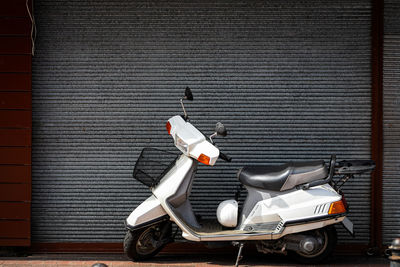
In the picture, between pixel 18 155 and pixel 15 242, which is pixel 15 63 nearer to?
pixel 18 155

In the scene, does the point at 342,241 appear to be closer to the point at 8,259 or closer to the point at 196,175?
the point at 196,175

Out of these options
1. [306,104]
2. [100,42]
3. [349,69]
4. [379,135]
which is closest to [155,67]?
[100,42]

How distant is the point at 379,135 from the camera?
7629 millimetres

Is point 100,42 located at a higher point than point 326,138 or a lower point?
higher

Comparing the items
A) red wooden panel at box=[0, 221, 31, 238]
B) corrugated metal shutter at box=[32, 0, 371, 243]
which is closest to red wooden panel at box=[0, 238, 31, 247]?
red wooden panel at box=[0, 221, 31, 238]

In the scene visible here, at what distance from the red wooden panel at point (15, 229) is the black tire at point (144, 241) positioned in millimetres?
1486

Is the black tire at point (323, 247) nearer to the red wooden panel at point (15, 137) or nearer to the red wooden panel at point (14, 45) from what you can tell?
the red wooden panel at point (15, 137)

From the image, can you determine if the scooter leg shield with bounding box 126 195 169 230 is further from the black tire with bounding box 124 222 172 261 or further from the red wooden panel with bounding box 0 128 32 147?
the red wooden panel with bounding box 0 128 32 147

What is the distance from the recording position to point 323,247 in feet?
22.6

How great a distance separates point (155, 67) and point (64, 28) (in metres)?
1.28

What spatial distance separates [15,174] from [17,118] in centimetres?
71

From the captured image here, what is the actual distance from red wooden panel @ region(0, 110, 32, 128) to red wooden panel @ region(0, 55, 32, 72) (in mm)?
531

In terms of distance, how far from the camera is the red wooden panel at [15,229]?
760cm

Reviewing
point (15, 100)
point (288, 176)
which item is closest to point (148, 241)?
point (288, 176)
